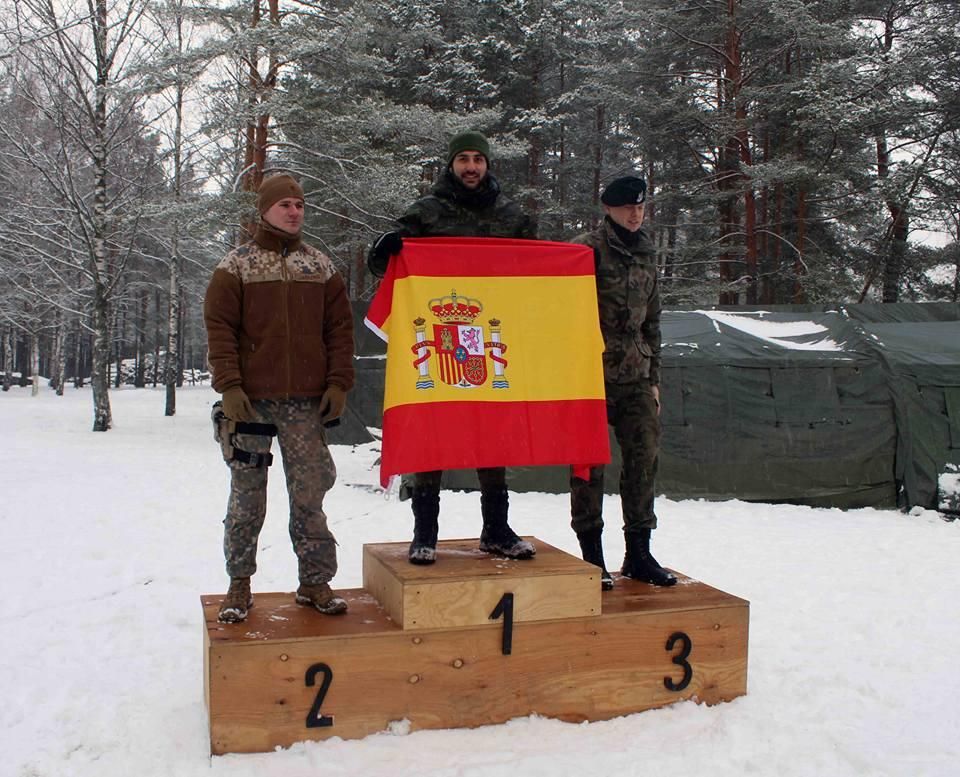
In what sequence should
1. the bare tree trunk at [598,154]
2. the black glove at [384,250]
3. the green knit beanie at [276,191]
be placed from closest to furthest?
the green knit beanie at [276,191], the black glove at [384,250], the bare tree trunk at [598,154]

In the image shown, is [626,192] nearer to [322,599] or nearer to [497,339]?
[497,339]

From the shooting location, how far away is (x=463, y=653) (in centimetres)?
320

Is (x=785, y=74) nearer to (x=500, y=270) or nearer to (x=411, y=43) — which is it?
(x=411, y=43)

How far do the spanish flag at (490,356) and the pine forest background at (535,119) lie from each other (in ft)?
32.9

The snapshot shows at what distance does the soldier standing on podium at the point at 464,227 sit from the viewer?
11.6 ft

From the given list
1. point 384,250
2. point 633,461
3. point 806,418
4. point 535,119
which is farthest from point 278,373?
point 535,119

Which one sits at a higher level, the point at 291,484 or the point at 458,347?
the point at 458,347

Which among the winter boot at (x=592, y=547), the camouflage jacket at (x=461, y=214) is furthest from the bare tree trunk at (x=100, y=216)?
the winter boot at (x=592, y=547)

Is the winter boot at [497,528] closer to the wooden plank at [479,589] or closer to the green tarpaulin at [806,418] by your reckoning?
the wooden plank at [479,589]

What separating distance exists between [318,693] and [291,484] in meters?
0.79

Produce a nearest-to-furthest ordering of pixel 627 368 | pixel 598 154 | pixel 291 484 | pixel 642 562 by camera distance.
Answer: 1. pixel 291 484
2. pixel 627 368
3. pixel 642 562
4. pixel 598 154

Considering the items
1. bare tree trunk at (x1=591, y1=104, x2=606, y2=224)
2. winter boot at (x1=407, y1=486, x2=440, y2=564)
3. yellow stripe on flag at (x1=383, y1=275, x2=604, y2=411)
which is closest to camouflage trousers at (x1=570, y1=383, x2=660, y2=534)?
yellow stripe on flag at (x1=383, y1=275, x2=604, y2=411)

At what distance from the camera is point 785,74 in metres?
15.9

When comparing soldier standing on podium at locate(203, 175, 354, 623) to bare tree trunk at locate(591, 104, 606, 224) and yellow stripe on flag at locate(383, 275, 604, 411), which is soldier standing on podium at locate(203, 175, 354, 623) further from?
bare tree trunk at locate(591, 104, 606, 224)
